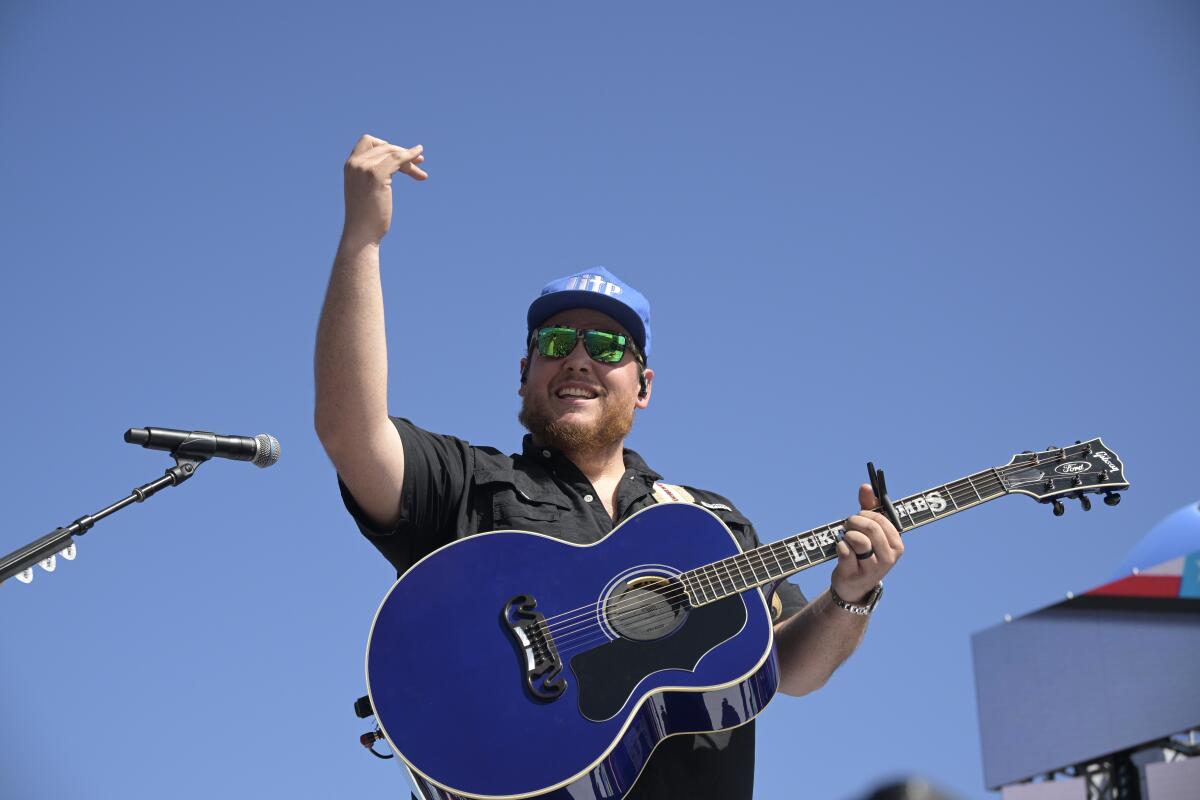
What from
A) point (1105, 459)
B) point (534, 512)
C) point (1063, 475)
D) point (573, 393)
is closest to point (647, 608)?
point (534, 512)

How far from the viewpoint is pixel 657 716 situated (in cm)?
314

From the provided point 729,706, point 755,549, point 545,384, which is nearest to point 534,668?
point 729,706

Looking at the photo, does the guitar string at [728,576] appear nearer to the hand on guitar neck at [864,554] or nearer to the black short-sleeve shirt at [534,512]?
the hand on guitar neck at [864,554]

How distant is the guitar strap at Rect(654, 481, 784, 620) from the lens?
3873 mm

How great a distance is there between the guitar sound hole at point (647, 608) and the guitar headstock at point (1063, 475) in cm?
141

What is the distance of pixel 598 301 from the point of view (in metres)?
4.15

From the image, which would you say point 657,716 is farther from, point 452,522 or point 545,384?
point 545,384

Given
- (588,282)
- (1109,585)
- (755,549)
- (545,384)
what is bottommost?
(1109,585)

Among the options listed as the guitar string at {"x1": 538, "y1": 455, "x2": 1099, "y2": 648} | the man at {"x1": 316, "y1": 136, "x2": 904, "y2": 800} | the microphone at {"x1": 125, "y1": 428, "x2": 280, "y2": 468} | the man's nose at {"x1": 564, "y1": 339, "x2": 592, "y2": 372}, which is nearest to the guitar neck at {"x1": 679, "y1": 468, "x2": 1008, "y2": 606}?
the guitar string at {"x1": 538, "y1": 455, "x2": 1099, "y2": 648}

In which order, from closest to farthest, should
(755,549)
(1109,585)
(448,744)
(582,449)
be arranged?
(448,744) < (755,549) < (582,449) < (1109,585)

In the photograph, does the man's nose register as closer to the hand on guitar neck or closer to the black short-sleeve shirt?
the black short-sleeve shirt

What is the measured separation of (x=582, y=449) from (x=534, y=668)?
3.39ft

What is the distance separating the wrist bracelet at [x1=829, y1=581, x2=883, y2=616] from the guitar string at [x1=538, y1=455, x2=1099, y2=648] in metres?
0.13

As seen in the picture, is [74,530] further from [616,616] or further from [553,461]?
[616,616]
